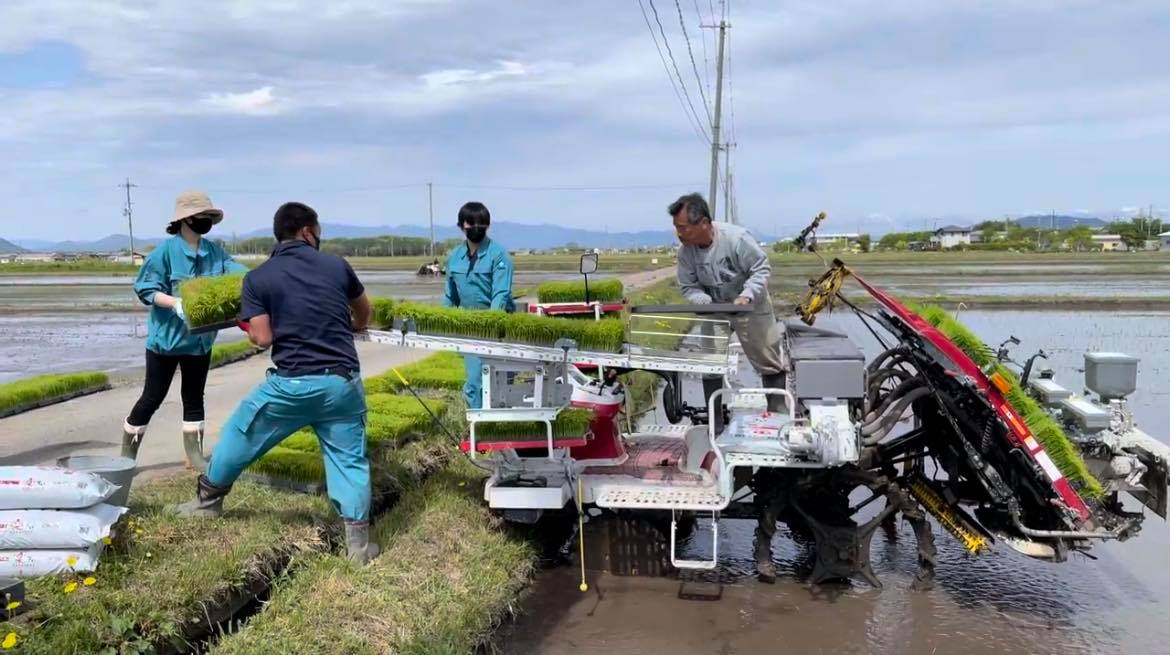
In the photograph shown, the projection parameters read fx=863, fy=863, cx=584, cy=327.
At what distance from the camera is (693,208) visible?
5457 mm

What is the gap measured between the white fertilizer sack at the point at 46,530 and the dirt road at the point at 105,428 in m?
2.40

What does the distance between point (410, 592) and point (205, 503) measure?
4.06 feet

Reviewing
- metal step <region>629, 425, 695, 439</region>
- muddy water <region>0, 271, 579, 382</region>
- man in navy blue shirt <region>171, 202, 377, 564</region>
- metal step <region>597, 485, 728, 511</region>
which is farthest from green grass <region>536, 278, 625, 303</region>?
muddy water <region>0, 271, 579, 382</region>

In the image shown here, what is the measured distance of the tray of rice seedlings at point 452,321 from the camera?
15.2 ft

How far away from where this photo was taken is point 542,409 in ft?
15.8

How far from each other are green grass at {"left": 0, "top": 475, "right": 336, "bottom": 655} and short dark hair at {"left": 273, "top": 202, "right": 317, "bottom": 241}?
1521mm

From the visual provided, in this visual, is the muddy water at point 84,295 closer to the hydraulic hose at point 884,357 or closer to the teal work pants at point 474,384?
the teal work pants at point 474,384

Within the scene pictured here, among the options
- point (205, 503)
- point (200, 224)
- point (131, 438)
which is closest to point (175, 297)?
point (200, 224)

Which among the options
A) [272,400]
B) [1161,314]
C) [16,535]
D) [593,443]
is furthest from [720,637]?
[1161,314]

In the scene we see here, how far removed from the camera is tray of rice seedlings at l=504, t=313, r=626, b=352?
471cm

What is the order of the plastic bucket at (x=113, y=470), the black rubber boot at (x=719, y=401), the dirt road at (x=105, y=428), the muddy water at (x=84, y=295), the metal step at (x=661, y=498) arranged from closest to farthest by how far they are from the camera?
the plastic bucket at (x=113, y=470) → the metal step at (x=661, y=498) → the black rubber boot at (x=719, y=401) → the dirt road at (x=105, y=428) → the muddy water at (x=84, y=295)

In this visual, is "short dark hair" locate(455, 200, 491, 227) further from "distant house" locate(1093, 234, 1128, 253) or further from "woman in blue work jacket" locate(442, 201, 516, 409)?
"distant house" locate(1093, 234, 1128, 253)

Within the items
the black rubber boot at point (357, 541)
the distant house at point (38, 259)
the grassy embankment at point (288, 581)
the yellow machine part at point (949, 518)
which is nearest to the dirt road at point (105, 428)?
the grassy embankment at point (288, 581)

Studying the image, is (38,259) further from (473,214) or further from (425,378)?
(473,214)
